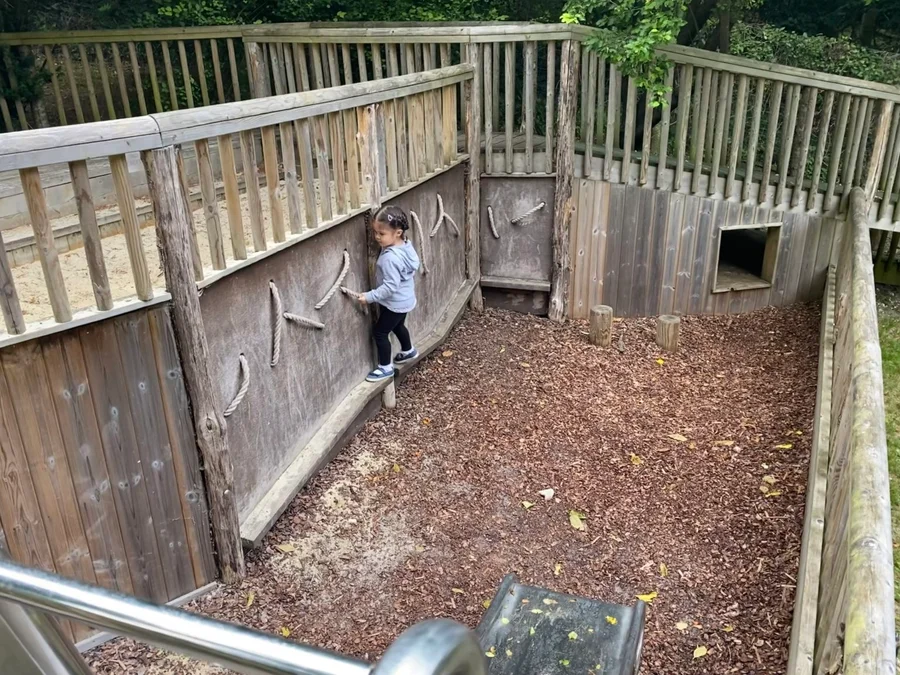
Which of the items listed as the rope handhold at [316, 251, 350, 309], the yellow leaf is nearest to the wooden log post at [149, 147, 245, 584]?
the rope handhold at [316, 251, 350, 309]

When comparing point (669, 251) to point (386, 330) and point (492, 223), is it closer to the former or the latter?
point (492, 223)

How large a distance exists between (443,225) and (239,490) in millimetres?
3639

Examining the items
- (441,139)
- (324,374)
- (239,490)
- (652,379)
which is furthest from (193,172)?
(652,379)

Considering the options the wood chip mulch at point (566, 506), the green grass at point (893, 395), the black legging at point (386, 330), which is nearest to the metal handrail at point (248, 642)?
the wood chip mulch at point (566, 506)

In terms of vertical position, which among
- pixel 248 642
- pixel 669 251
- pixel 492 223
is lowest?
pixel 669 251

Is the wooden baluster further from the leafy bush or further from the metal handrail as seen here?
the leafy bush

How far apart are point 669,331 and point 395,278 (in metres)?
2.96

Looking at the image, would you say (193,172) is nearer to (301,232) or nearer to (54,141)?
(301,232)

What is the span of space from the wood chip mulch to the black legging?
1.60 feet

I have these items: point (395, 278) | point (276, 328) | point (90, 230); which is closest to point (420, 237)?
point (395, 278)

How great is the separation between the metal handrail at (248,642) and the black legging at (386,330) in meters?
4.94

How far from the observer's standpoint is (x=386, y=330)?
18.8 ft

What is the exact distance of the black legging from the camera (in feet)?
18.6

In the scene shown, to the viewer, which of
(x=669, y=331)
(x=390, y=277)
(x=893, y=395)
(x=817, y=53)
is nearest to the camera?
(x=390, y=277)
